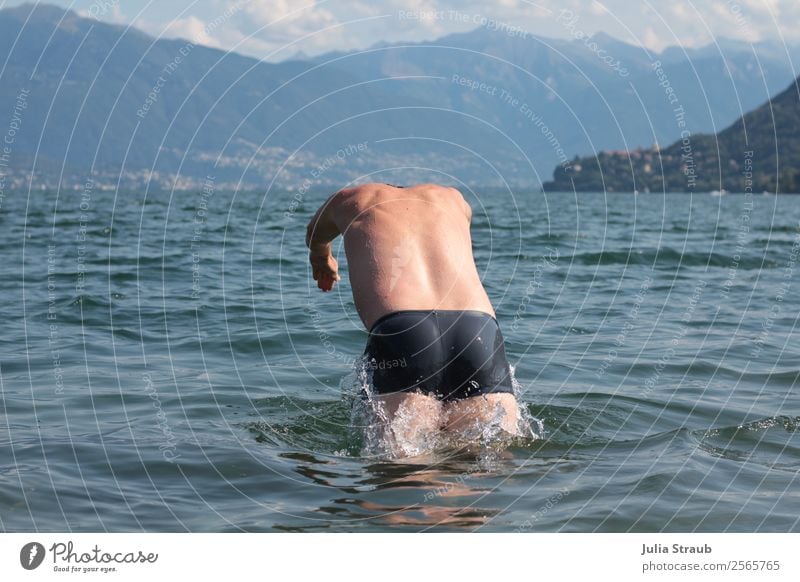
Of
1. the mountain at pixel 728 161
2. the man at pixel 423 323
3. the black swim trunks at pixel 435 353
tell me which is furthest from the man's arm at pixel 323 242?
the mountain at pixel 728 161

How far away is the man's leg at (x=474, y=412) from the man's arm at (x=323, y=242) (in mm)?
1394

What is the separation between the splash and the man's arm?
853 mm

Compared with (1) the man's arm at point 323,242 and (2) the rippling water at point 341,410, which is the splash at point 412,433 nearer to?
(2) the rippling water at point 341,410

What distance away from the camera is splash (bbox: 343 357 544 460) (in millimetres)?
6352

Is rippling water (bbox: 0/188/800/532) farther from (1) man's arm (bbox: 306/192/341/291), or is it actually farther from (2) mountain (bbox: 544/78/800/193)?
(2) mountain (bbox: 544/78/800/193)

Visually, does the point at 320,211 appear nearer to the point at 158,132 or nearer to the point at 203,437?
the point at 203,437

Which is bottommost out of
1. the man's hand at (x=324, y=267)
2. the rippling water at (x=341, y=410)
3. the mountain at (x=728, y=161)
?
the rippling water at (x=341, y=410)

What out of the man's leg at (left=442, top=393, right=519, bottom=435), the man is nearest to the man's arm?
the man

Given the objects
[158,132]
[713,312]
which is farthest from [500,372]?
[158,132]

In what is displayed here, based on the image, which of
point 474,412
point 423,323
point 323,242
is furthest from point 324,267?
point 474,412

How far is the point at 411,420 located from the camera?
20.7 ft

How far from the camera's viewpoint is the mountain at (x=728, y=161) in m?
123

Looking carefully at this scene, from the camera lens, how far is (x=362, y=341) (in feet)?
38.5

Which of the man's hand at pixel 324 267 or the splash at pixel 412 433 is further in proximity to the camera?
the man's hand at pixel 324 267
